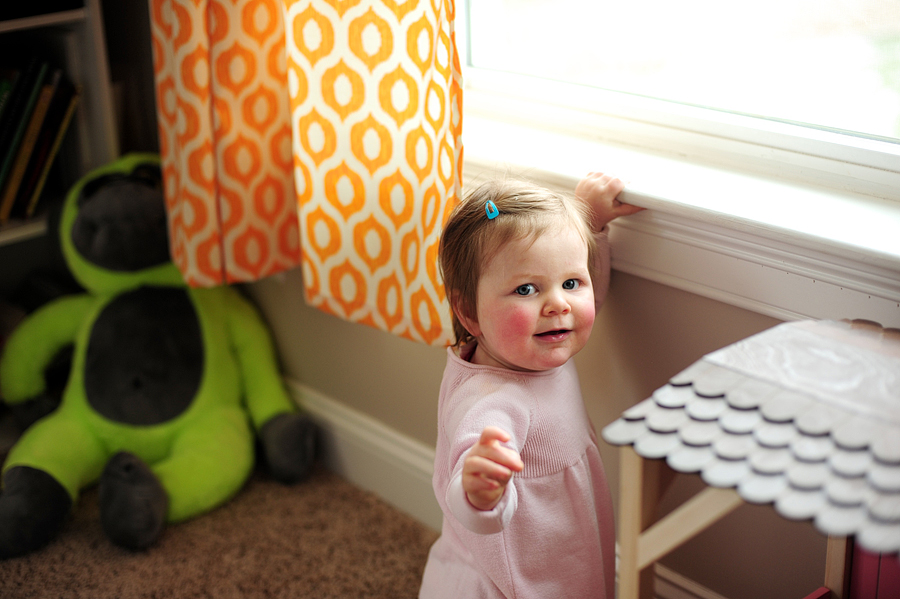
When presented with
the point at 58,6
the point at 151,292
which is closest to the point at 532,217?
the point at 151,292

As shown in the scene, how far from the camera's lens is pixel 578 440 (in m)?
1.09

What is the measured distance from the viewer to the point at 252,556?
1.57m

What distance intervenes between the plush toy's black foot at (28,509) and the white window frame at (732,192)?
Answer: 0.99 meters

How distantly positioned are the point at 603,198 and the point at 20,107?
1.26 metres

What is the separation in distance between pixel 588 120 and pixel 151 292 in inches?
39.3

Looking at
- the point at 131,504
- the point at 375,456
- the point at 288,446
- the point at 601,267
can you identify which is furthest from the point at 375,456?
the point at 601,267

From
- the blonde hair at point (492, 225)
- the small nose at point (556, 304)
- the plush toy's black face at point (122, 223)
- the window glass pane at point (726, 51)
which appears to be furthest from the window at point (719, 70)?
the plush toy's black face at point (122, 223)

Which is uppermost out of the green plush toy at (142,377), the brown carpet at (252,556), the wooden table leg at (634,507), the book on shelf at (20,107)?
the book on shelf at (20,107)

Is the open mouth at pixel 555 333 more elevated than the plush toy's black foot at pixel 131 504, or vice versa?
the open mouth at pixel 555 333

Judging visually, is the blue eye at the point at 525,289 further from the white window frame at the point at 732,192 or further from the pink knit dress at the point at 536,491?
the white window frame at the point at 732,192

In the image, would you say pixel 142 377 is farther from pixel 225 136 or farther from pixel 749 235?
pixel 749 235

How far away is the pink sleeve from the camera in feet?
3.79

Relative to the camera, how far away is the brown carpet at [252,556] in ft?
4.85

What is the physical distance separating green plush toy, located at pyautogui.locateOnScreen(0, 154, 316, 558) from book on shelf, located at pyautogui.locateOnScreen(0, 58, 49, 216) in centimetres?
15
